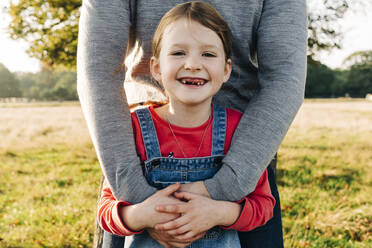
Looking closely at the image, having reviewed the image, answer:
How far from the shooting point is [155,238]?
1350mm

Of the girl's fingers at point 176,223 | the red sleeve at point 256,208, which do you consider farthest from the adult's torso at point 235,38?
the girl's fingers at point 176,223

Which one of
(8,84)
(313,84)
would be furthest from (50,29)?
(313,84)

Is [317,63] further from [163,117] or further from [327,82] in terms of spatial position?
[327,82]

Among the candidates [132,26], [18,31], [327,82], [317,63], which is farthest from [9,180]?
[327,82]

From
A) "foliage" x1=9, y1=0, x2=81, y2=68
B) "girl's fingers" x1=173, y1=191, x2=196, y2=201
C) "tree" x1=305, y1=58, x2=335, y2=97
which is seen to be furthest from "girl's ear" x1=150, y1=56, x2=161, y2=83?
"tree" x1=305, y1=58, x2=335, y2=97

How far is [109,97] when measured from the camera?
133 cm

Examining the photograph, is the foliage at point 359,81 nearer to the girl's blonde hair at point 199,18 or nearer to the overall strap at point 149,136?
the girl's blonde hair at point 199,18

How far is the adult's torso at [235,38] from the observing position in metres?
1.52

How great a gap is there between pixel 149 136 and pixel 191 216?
1.31 ft

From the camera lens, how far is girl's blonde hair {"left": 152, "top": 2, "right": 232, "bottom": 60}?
1.36 meters

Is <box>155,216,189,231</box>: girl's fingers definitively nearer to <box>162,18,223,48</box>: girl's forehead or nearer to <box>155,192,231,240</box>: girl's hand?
<box>155,192,231,240</box>: girl's hand

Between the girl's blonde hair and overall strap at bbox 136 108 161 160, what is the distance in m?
0.30

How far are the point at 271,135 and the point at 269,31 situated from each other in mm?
484

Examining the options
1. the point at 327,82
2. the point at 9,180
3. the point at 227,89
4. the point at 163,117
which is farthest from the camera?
the point at 327,82
